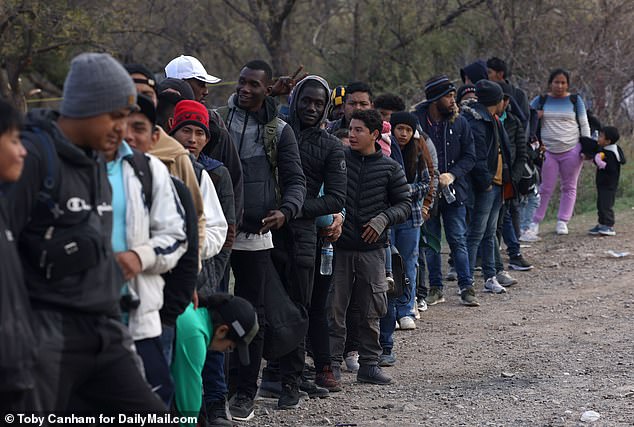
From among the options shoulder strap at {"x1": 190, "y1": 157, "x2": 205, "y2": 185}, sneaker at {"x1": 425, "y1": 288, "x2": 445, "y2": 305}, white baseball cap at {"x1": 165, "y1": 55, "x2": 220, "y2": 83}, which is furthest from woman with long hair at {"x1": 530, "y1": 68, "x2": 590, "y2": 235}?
shoulder strap at {"x1": 190, "y1": 157, "x2": 205, "y2": 185}

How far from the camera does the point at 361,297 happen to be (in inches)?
298

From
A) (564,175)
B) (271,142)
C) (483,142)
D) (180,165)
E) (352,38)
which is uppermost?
(180,165)

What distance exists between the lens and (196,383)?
4.92 metres

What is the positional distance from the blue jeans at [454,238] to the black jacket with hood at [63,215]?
6.55m

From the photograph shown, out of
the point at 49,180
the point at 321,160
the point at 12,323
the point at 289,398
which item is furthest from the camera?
the point at 321,160

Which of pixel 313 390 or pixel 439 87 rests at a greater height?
pixel 439 87

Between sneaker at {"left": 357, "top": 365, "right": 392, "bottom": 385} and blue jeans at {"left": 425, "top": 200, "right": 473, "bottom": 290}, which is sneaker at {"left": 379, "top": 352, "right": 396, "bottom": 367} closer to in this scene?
sneaker at {"left": 357, "top": 365, "right": 392, "bottom": 385}

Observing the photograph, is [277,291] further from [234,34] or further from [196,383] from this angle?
[234,34]

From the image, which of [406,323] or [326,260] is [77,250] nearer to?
[326,260]

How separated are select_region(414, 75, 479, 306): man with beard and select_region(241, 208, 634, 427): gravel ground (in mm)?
319

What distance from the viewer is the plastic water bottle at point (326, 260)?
23.8 feet

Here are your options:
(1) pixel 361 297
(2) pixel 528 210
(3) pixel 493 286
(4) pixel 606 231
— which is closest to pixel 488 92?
(3) pixel 493 286

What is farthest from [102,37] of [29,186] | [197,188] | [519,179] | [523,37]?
[29,186]

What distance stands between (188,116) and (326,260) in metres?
1.84
